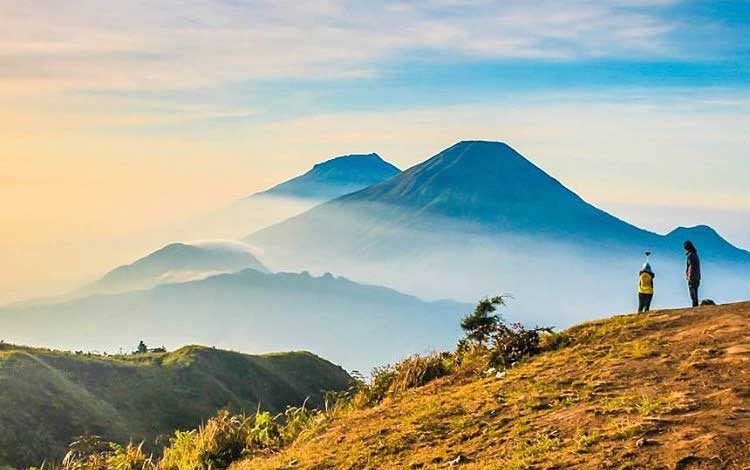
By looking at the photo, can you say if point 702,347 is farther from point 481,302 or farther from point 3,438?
point 3,438

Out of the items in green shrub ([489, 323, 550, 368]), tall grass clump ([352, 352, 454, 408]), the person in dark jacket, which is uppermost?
the person in dark jacket

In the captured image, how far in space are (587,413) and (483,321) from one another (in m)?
6.58

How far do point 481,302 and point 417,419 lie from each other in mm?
5127

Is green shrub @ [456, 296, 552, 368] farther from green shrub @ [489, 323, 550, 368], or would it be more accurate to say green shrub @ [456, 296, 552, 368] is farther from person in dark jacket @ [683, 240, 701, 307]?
person in dark jacket @ [683, 240, 701, 307]

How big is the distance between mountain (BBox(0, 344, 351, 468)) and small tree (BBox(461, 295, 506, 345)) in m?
32.1

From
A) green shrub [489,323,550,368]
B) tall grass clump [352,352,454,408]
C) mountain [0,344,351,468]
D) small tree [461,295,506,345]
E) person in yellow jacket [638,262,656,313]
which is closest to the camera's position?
green shrub [489,323,550,368]

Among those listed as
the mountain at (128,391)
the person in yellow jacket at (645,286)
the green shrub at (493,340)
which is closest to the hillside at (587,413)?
the green shrub at (493,340)

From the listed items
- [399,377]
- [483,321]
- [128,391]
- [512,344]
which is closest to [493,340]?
[512,344]

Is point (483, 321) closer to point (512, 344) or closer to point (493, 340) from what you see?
point (493, 340)

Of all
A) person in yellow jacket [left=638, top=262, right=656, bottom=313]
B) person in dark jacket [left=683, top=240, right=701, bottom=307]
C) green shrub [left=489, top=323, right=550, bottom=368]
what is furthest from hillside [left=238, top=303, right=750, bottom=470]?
person in dark jacket [left=683, top=240, right=701, bottom=307]

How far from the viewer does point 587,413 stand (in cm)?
1120

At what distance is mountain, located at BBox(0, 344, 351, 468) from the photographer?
48188 millimetres

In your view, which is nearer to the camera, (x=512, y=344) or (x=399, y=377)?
(x=512, y=344)

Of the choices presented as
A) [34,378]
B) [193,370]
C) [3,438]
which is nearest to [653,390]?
[3,438]
